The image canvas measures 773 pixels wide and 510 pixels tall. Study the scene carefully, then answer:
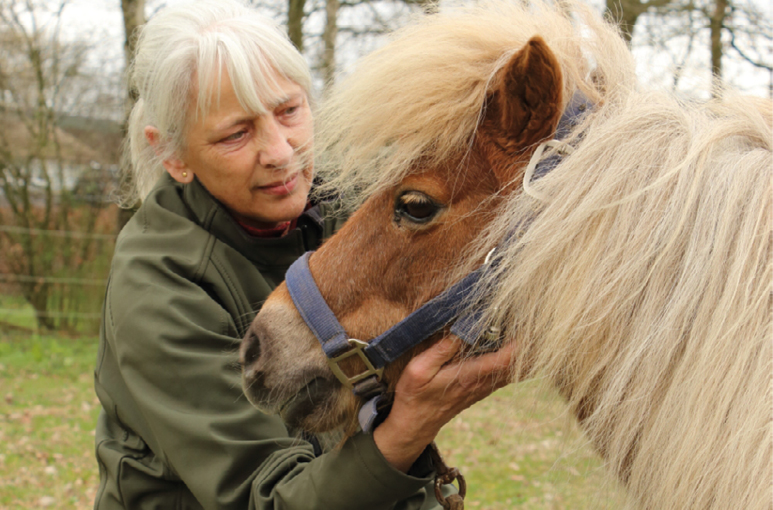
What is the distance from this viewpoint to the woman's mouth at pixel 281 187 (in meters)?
2.27

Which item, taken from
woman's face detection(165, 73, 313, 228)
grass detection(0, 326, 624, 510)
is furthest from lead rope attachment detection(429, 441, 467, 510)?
woman's face detection(165, 73, 313, 228)

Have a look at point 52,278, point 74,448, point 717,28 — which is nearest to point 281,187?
point 74,448

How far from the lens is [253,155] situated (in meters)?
2.23

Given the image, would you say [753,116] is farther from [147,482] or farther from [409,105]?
[147,482]

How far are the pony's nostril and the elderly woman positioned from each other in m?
0.14

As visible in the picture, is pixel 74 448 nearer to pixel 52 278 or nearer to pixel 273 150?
pixel 273 150

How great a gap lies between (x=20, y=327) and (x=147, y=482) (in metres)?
9.44

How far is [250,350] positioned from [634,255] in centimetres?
108

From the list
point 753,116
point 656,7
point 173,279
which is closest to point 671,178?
point 753,116

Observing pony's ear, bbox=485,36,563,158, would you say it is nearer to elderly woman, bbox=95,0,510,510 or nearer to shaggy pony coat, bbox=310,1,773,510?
shaggy pony coat, bbox=310,1,773,510

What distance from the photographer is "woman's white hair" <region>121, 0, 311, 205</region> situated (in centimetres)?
214

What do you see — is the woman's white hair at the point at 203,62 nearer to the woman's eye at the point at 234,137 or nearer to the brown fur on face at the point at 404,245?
the woman's eye at the point at 234,137

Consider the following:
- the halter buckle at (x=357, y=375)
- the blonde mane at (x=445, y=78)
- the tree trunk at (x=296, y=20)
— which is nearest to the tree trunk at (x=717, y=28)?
the tree trunk at (x=296, y=20)

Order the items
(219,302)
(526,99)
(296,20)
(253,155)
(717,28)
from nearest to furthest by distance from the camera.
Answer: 1. (526,99)
2. (219,302)
3. (253,155)
4. (717,28)
5. (296,20)
